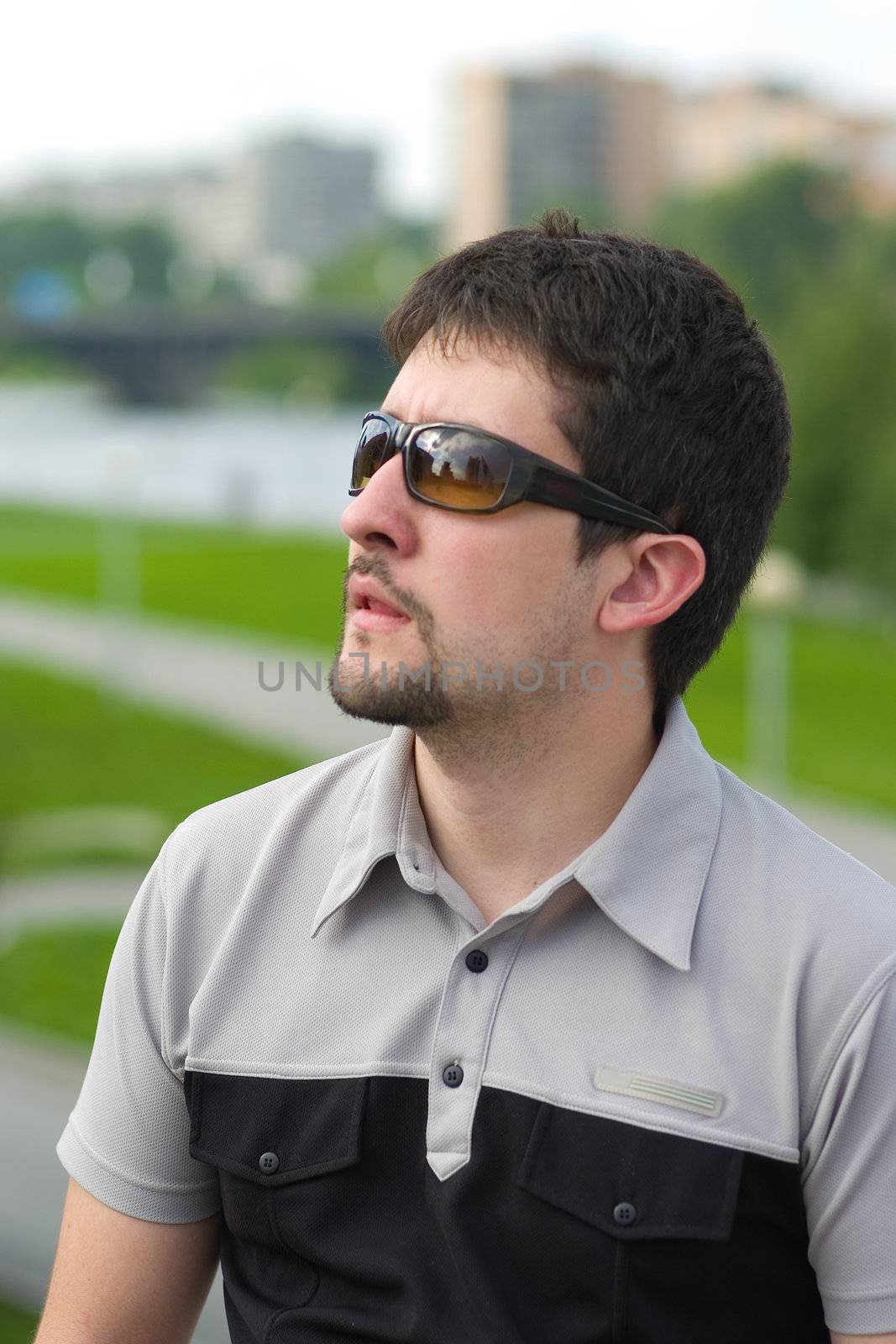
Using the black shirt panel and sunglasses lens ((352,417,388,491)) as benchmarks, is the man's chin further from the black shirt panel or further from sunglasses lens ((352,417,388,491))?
the black shirt panel

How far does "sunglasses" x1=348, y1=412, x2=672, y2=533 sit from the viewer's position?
1971mm

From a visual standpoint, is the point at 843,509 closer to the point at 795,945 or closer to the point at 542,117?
the point at 795,945

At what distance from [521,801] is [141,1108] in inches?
23.2

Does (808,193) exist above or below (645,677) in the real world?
below

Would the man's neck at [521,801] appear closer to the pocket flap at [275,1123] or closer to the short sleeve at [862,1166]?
the pocket flap at [275,1123]

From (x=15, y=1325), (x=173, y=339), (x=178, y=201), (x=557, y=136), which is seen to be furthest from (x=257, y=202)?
(x=15, y=1325)

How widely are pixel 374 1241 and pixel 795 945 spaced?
0.57 metres

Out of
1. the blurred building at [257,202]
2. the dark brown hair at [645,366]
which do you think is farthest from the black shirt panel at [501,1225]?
the blurred building at [257,202]

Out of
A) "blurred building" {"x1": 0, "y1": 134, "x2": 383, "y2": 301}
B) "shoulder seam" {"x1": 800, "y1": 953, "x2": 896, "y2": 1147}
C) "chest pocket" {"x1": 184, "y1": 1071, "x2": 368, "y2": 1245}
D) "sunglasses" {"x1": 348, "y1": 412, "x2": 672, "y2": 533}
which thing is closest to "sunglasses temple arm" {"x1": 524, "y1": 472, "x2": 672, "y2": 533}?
"sunglasses" {"x1": 348, "y1": 412, "x2": 672, "y2": 533}

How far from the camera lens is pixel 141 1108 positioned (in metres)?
2.05

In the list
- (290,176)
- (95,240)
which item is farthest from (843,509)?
(290,176)

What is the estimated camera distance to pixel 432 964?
6.48 feet

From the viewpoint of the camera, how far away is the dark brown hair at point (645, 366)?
199 cm

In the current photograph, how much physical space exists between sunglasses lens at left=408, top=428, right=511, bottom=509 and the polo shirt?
13.5 inches
